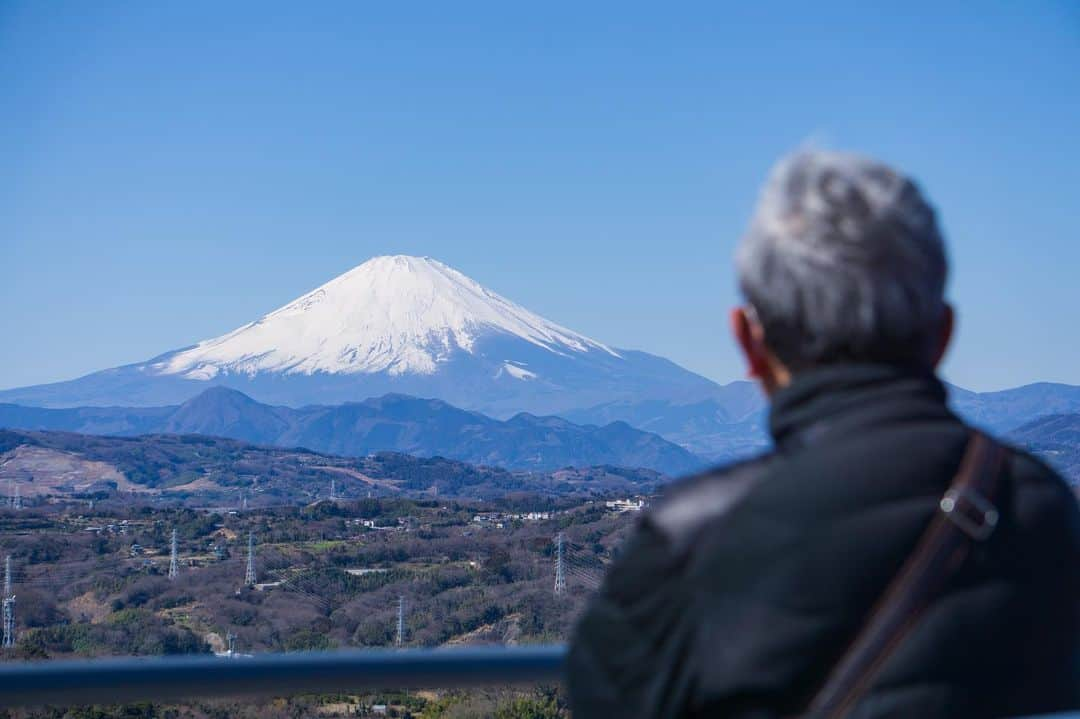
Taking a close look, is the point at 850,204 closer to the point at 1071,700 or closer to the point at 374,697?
the point at 1071,700

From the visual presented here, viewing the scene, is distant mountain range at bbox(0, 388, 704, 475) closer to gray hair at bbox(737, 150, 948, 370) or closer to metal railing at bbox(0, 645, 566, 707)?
metal railing at bbox(0, 645, 566, 707)

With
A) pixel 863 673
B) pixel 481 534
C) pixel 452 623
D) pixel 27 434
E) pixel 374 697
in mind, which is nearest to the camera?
pixel 863 673

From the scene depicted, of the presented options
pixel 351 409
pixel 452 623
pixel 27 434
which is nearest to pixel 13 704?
pixel 452 623

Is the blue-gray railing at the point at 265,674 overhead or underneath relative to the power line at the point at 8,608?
overhead

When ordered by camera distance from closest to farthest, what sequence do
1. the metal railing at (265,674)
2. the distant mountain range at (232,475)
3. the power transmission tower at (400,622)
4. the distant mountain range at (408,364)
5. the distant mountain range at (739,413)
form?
the metal railing at (265,674) < the power transmission tower at (400,622) < the distant mountain range at (739,413) < the distant mountain range at (232,475) < the distant mountain range at (408,364)

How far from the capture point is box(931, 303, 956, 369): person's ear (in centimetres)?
155

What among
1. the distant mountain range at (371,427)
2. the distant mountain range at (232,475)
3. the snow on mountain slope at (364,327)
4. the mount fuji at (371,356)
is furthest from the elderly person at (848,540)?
the snow on mountain slope at (364,327)

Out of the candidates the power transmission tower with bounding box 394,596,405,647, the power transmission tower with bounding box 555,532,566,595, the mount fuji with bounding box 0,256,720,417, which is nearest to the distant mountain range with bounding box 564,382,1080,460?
the power transmission tower with bounding box 555,532,566,595

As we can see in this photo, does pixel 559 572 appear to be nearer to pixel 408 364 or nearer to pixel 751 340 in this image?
pixel 751 340

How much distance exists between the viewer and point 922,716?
1.29 m

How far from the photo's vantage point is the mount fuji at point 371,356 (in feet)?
419

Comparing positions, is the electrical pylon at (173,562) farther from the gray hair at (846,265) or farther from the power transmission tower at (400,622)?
the gray hair at (846,265)

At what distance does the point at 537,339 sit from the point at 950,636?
476 feet

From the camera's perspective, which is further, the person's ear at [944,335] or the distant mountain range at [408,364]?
the distant mountain range at [408,364]
